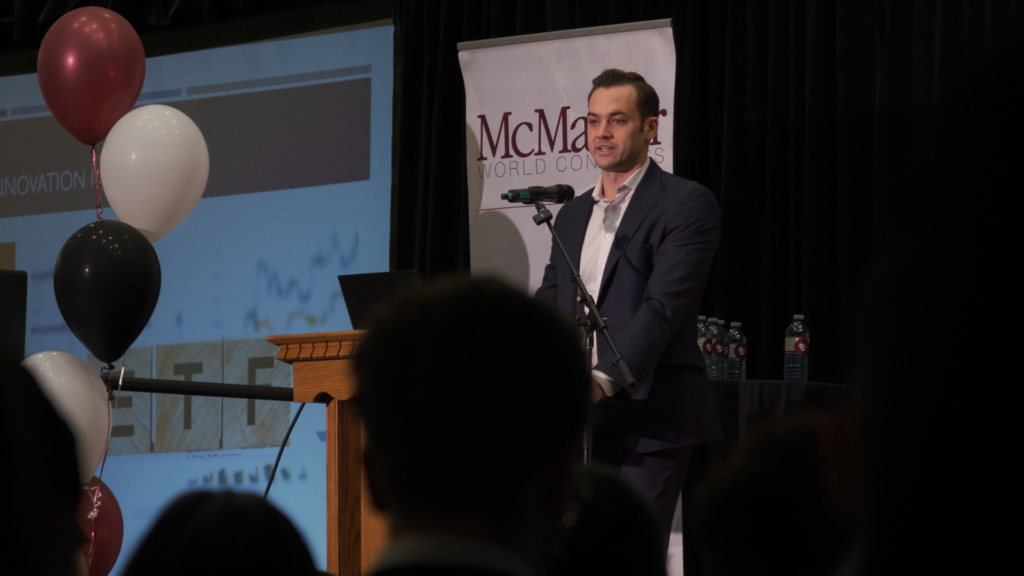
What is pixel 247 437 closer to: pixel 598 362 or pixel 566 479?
pixel 598 362

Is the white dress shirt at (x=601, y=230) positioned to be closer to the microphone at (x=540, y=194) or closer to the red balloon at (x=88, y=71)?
the microphone at (x=540, y=194)

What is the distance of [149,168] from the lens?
3076mm

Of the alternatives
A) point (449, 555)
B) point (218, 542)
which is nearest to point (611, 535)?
point (449, 555)

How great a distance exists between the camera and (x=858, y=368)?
0.94 feet

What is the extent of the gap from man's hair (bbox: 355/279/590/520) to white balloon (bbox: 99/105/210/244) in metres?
2.77

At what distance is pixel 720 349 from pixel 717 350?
0.01 meters

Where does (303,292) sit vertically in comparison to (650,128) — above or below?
below

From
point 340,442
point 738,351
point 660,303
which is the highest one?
point 660,303

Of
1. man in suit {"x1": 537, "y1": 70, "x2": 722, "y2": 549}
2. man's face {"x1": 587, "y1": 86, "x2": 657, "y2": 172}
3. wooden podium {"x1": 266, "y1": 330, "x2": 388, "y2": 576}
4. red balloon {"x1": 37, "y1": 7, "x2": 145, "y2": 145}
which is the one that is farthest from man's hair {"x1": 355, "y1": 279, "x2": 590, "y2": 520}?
red balloon {"x1": 37, "y1": 7, "x2": 145, "y2": 145}

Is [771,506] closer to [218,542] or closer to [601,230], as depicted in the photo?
[218,542]

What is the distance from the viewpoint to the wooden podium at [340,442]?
7.16 ft

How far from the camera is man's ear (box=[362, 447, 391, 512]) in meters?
0.58

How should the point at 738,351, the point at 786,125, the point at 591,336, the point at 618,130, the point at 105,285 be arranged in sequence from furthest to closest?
the point at 786,125 < the point at 738,351 < the point at 618,130 < the point at 105,285 < the point at 591,336

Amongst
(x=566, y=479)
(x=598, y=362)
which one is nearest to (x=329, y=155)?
(x=598, y=362)
